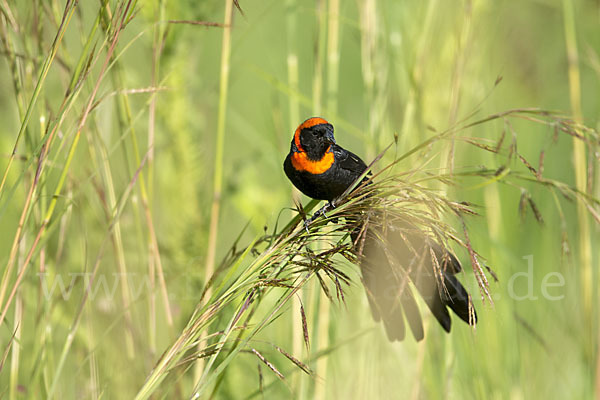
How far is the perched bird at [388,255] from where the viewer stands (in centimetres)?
117

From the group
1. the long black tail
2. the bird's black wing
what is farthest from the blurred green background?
the long black tail

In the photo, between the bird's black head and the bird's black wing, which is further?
the bird's black wing

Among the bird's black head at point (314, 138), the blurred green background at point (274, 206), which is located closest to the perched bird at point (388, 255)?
the bird's black head at point (314, 138)

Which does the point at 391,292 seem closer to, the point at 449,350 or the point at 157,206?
the point at 449,350

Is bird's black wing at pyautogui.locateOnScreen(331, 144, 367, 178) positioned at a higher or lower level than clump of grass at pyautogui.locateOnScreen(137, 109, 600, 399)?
higher

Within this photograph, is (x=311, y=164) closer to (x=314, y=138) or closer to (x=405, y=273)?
(x=314, y=138)

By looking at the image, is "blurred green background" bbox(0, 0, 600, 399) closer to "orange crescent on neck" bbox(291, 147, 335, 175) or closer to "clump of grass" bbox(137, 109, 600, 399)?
"orange crescent on neck" bbox(291, 147, 335, 175)

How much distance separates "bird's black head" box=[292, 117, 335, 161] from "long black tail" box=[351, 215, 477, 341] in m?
0.48

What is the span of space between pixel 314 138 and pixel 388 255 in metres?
0.75

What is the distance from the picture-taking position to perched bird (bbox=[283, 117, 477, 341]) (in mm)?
1170

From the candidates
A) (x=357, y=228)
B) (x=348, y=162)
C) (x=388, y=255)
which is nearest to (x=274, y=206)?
(x=348, y=162)

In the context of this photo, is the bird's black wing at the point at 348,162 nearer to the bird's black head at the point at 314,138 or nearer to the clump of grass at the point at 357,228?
the bird's black head at the point at 314,138

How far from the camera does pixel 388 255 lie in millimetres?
1136

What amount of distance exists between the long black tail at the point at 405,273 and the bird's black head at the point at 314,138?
1.58 feet
